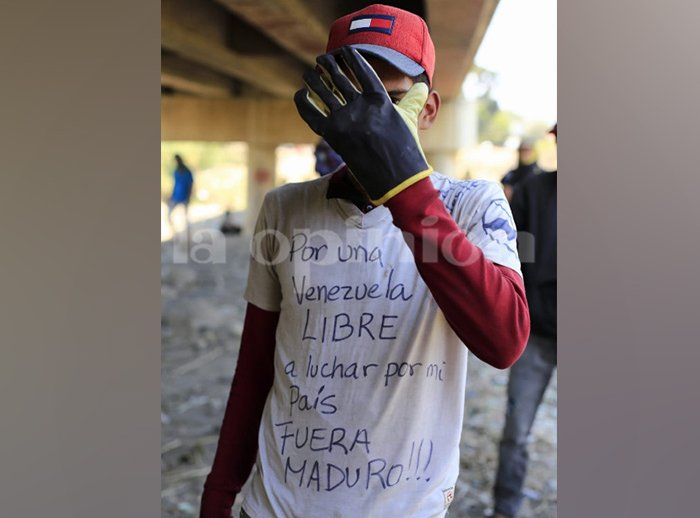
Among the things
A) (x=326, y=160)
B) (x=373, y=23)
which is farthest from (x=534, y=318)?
(x=373, y=23)

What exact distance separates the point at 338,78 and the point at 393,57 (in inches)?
6.3

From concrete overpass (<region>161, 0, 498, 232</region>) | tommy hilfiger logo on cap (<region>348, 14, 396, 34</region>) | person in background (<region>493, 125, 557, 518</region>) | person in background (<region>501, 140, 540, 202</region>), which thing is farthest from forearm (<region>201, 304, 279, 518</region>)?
concrete overpass (<region>161, 0, 498, 232</region>)

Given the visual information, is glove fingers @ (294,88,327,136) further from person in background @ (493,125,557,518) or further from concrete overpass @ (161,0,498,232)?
concrete overpass @ (161,0,498,232)

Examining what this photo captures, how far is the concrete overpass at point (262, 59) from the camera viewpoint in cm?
423

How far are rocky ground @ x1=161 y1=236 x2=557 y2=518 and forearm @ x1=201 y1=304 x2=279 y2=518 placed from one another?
1.16 meters

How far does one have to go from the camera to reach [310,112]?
1.18 meters

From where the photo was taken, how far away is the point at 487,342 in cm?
113

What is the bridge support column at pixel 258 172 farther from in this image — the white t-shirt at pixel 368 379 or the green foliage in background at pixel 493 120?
the white t-shirt at pixel 368 379

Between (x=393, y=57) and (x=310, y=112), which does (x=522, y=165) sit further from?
(x=310, y=112)
